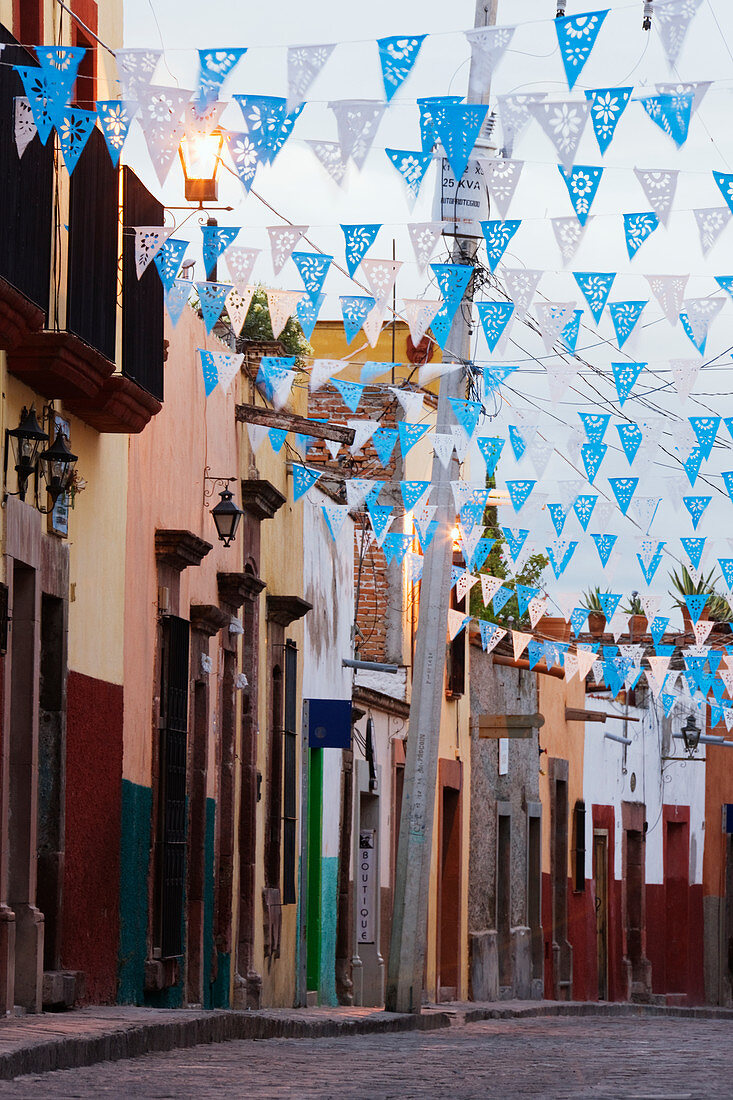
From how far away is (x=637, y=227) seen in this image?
34.6 ft

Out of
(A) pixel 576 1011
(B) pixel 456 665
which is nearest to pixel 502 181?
(B) pixel 456 665

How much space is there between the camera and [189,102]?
9.32 m

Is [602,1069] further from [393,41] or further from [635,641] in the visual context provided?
[635,641]

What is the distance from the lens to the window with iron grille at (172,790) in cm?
1428

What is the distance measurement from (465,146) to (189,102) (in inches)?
57.8

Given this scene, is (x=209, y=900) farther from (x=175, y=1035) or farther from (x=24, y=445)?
(x=24, y=445)

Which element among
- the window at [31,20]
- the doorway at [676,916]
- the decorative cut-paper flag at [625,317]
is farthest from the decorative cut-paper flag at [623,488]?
the doorway at [676,916]

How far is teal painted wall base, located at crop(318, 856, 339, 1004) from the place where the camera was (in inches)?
781

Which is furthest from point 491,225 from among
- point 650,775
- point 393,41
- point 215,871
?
point 650,775

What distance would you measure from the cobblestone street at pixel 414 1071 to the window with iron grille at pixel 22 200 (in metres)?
4.00

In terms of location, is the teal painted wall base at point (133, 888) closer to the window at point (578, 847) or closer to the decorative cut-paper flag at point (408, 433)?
the decorative cut-paper flag at point (408, 433)

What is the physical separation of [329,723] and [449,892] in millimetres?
6370

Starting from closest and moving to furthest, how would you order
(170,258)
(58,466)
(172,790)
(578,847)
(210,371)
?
(170,258), (58,466), (210,371), (172,790), (578,847)

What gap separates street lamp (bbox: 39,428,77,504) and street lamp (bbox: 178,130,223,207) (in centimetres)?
280
